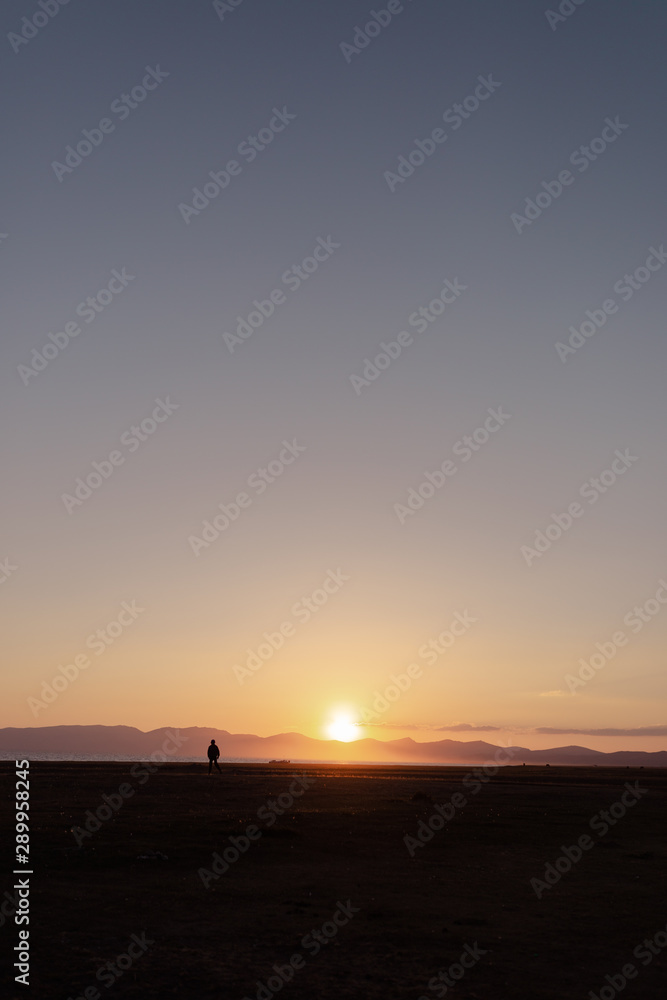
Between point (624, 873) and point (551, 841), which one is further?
point (551, 841)

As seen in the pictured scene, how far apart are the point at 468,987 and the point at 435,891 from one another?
5.95 m

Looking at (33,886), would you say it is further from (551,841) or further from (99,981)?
(551,841)

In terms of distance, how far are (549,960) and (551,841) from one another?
42.9 feet

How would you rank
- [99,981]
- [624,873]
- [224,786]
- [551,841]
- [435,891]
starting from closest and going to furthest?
[99,981]
[435,891]
[624,873]
[551,841]
[224,786]

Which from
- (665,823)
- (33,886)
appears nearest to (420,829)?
(665,823)

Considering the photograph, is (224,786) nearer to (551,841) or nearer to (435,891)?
(551,841)

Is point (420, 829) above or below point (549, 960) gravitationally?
above

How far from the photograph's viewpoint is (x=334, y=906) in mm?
15273

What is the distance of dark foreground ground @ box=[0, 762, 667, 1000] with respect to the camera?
11125mm

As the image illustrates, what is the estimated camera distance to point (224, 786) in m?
38.7

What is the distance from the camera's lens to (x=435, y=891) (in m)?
16.8

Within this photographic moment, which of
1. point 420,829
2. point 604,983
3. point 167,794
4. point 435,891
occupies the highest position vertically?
point 167,794

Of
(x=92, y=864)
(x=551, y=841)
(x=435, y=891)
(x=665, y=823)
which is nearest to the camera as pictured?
(x=435, y=891)

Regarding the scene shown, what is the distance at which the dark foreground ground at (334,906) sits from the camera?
438 inches
